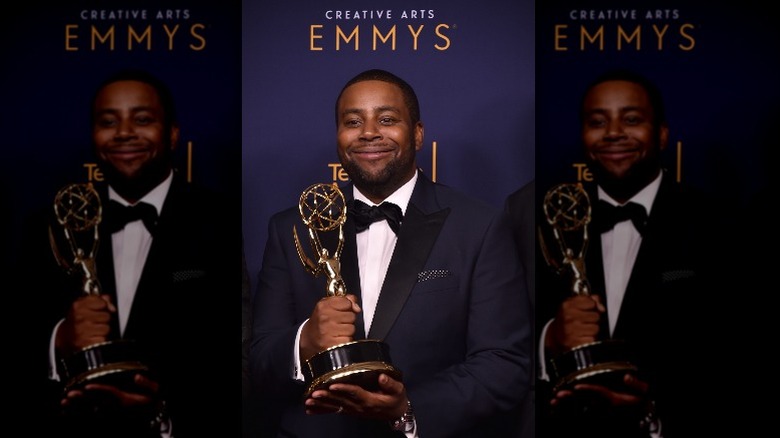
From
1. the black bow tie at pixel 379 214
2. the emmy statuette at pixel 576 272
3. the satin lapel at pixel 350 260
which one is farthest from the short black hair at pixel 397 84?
the emmy statuette at pixel 576 272

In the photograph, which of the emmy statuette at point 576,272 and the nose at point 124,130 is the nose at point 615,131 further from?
the nose at point 124,130

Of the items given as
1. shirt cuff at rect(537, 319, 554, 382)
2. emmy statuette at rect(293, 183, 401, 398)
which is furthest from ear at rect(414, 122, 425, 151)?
shirt cuff at rect(537, 319, 554, 382)

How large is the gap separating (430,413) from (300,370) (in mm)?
541

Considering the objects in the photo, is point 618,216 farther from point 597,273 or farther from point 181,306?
point 181,306

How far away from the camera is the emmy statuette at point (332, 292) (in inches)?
138

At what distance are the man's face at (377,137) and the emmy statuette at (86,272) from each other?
109 cm

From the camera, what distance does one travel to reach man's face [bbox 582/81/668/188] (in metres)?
3.83

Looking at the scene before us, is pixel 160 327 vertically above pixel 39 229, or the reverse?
pixel 39 229

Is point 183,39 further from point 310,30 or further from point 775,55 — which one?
point 775,55

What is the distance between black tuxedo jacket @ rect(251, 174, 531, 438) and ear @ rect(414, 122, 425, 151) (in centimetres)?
15

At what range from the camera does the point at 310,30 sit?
154 inches

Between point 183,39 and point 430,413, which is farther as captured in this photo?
point 183,39

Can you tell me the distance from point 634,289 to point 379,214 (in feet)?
3.53

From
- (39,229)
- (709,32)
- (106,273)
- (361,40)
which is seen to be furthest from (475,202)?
(39,229)
